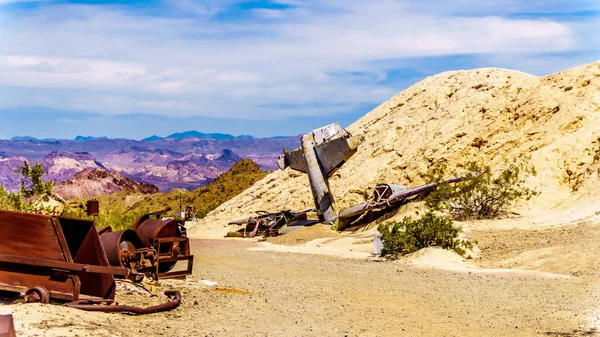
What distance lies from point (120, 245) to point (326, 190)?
746 inches

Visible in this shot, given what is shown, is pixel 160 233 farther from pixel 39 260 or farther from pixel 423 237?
pixel 423 237

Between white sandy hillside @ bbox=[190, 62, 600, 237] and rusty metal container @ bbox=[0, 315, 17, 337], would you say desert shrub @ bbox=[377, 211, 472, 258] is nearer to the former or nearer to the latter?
white sandy hillside @ bbox=[190, 62, 600, 237]

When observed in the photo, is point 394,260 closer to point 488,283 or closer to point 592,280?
point 488,283

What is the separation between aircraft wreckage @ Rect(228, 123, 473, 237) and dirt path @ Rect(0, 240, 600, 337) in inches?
462

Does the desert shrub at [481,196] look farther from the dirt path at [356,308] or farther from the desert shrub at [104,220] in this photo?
the desert shrub at [104,220]

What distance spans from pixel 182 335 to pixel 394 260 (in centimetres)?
1043

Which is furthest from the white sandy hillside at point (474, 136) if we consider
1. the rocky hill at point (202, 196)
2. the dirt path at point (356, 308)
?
the rocky hill at point (202, 196)

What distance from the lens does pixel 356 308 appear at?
11516mm

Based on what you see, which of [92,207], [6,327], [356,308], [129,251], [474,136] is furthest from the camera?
[474,136]

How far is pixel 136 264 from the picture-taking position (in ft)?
40.0

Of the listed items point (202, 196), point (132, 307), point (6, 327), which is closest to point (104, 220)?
point (132, 307)

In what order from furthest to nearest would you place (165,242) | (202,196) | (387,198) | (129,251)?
(202,196), (387,198), (165,242), (129,251)

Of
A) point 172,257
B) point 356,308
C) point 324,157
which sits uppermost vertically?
point 324,157

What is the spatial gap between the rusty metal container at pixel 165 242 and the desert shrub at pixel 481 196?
12.8 meters
